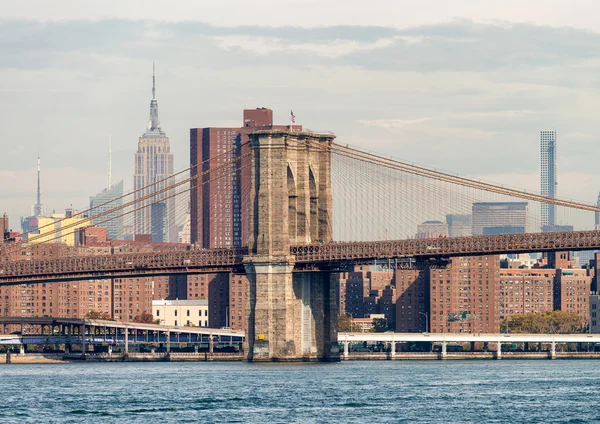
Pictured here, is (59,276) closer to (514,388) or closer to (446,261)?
(446,261)

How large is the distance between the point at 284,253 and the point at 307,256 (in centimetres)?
193

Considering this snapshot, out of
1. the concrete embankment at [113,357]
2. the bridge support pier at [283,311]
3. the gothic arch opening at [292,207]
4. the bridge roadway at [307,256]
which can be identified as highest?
the gothic arch opening at [292,207]

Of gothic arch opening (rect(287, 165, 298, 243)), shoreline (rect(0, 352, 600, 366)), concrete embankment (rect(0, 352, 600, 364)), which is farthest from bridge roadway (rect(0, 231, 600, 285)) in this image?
concrete embankment (rect(0, 352, 600, 364))

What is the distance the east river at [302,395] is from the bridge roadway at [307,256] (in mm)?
9261

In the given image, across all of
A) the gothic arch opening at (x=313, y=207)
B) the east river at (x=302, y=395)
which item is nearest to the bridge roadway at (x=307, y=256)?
the gothic arch opening at (x=313, y=207)

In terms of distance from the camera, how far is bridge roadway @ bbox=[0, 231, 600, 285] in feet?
449

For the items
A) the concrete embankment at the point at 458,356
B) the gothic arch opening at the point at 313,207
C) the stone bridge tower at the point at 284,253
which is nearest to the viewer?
the stone bridge tower at the point at 284,253

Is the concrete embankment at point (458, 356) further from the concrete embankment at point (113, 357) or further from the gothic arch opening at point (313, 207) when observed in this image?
the gothic arch opening at point (313, 207)

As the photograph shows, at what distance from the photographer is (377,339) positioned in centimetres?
18162

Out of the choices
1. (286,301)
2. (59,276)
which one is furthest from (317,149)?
(59,276)

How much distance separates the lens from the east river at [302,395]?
293 ft

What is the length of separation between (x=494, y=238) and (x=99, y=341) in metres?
59.8

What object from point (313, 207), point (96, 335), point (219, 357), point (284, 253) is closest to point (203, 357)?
point (219, 357)

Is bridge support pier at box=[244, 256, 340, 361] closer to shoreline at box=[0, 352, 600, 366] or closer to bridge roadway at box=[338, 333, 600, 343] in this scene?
shoreline at box=[0, 352, 600, 366]
